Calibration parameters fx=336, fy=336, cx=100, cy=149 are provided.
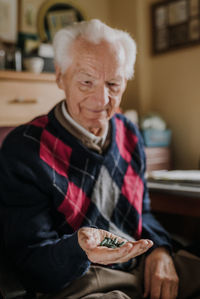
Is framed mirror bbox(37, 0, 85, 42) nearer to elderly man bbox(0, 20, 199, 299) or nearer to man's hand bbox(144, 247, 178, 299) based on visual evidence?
elderly man bbox(0, 20, 199, 299)

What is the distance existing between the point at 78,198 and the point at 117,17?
2.43 meters

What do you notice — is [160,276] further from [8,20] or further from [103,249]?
[8,20]

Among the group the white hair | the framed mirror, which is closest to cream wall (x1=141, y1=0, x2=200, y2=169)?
the framed mirror

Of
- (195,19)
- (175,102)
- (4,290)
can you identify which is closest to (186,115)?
(175,102)

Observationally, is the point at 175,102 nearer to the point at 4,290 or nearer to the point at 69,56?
the point at 69,56

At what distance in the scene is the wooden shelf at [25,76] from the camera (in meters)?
1.90

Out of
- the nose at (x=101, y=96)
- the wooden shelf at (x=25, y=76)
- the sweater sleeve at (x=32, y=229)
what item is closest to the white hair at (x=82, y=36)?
the nose at (x=101, y=96)

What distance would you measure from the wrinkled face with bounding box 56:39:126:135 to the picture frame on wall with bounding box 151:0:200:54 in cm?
176

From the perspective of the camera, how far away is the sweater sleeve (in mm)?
852

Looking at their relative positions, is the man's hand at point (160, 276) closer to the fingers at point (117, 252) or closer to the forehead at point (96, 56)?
the fingers at point (117, 252)

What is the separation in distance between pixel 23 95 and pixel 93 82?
1.08m

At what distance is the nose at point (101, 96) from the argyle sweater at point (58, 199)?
140 mm

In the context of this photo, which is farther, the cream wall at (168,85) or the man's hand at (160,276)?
the cream wall at (168,85)

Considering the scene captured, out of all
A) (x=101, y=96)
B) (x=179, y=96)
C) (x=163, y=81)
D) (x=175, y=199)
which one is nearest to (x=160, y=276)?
(x=175, y=199)
